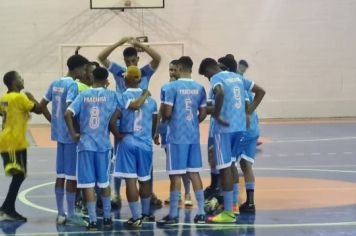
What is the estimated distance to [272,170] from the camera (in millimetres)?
11828

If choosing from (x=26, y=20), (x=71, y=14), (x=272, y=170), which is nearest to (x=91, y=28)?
(x=71, y=14)

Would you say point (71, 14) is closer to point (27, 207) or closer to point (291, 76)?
point (291, 76)

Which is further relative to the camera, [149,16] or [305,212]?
[149,16]

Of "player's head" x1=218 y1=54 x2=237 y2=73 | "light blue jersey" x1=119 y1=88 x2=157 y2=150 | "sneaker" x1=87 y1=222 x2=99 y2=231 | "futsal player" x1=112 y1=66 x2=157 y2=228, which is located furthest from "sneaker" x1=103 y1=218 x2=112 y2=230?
"player's head" x1=218 y1=54 x2=237 y2=73

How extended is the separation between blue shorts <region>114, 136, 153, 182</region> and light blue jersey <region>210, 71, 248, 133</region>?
1.02 metres

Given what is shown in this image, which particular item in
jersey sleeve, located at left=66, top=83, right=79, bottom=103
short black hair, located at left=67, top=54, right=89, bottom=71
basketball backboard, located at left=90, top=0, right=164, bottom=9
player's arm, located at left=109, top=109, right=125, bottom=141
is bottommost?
player's arm, located at left=109, top=109, right=125, bottom=141

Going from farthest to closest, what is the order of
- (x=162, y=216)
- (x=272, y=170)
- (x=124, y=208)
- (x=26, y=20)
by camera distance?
1. (x=26, y=20)
2. (x=272, y=170)
3. (x=124, y=208)
4. (x=162, y=216)

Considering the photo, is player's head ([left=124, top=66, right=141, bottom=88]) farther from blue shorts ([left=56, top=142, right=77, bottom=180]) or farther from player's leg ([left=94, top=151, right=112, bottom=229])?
blue shorts ([left=56, top=142, right=77, bottom=180])

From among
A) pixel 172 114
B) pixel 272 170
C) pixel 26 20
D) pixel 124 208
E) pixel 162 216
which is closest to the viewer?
pixel 172 114

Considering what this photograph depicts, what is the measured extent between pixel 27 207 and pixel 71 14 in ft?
45.2

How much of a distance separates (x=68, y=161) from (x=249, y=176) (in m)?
2.41

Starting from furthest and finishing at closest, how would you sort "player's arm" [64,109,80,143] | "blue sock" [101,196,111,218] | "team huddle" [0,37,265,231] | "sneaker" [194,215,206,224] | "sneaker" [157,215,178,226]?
1. "sneaker" [194,215,206,224]
2. "sneaker" [157,215,178,226]
3. "blue sock" [101,196,111,218]
4. "team huddle" [0,37,265,231]
5. "player's arm" [64,109,80,143]

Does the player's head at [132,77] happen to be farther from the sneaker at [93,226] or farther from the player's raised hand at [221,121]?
the sneaker at [93,226]

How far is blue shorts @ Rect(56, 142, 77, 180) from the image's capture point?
7.63m
